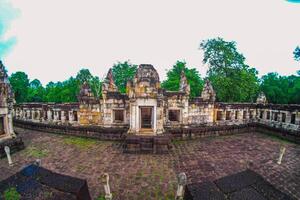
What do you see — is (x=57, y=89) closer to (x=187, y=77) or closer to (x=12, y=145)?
(x=12, y=145)

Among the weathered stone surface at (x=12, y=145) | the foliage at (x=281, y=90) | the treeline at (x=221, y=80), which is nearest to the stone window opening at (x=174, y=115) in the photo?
the treeline at (x=221, y=80)

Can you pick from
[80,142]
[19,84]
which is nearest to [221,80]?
[80,142]

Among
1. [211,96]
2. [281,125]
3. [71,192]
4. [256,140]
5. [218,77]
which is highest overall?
[218,77]

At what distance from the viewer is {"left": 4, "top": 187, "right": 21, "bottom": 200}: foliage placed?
8.71 feet

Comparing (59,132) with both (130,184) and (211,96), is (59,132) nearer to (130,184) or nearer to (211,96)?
(130,184)

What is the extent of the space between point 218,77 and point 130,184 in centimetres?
2003

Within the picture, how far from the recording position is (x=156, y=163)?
8.41 m

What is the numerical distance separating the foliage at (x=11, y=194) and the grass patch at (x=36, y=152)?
25.6ft

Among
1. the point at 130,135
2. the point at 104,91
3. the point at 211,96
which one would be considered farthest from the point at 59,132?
the point at 211,96

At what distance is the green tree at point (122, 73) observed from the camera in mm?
35625

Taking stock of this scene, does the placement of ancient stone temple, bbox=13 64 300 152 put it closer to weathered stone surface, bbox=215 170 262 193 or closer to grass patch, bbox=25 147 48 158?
grass patch, bbox=25 147 48 158

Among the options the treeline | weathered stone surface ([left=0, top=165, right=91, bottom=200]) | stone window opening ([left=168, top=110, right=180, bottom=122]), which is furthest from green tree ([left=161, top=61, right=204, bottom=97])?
weathered stone surface ([left=0, top=165, right=91, bottom=200])

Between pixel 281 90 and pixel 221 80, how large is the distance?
15.4m

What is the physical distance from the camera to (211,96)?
14.2 meters
